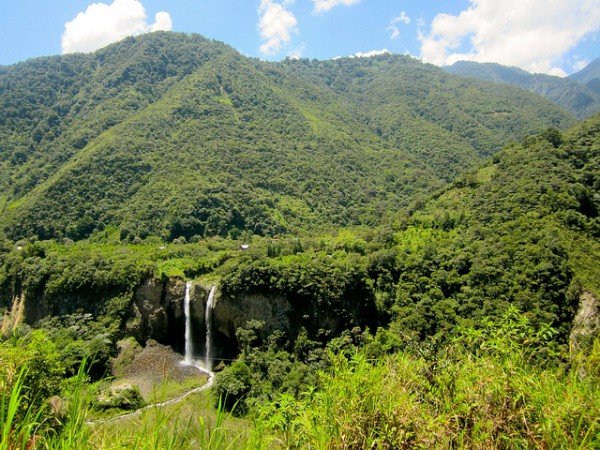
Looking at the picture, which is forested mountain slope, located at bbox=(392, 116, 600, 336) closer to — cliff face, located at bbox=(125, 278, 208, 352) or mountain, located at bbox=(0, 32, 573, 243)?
cliff face, located at bbox=(125, 278, 208, 352)

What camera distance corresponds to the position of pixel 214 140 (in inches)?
3095

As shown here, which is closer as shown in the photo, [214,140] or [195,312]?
[195,312]

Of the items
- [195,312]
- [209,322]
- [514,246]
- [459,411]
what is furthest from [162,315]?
[459,411]

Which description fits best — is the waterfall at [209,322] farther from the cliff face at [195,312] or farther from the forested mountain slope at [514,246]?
the forested mountain slope at [514,246]

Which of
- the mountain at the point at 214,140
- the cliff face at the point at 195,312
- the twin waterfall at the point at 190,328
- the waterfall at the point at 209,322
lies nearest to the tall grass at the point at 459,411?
the cliff face at the point at 195,312

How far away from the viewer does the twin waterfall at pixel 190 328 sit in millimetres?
33438

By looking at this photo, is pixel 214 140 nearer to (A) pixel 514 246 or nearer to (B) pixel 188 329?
(B) pixel 188 329

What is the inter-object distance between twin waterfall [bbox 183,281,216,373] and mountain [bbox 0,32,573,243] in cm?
2230

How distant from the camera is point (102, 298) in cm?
3638

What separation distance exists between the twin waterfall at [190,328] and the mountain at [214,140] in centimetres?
2230

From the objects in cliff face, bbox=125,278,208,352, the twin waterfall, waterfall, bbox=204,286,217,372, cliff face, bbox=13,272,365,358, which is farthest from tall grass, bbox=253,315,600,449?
cliff face, bbox=125,278,208,352

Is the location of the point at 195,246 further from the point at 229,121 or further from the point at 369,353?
the point at 229,121

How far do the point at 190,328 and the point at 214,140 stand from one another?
166 feet

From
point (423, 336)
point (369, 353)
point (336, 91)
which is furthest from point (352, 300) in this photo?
point (336, 91)
